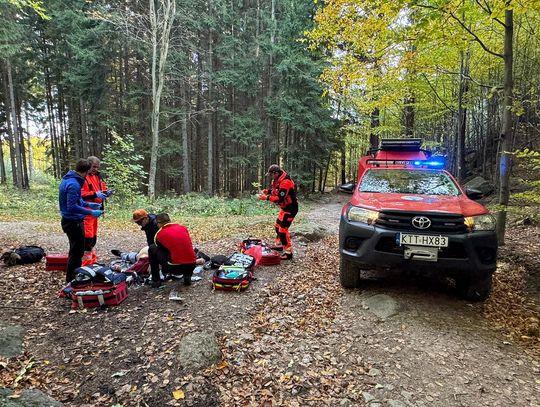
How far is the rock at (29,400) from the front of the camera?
2.76 m

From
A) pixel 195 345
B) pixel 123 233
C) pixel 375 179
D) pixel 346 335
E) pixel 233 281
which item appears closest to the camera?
pixel 195 345

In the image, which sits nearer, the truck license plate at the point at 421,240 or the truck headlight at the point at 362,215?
the truck license plate at the point at 421,240

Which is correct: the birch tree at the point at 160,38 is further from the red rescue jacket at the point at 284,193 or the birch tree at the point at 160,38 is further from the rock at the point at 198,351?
the rock at the point at 198,351

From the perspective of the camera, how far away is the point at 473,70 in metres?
12.5

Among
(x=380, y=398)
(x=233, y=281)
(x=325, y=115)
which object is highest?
(x=325, y=115)

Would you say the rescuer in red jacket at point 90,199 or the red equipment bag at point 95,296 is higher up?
the rescuer in red jacket at point 90,199

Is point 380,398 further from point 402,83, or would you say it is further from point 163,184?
point 163,184

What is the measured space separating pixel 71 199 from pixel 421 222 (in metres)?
5.03

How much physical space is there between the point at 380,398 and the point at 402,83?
11764 mm

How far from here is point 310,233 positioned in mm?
9141

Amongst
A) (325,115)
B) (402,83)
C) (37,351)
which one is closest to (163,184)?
(325,115)

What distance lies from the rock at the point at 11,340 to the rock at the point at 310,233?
20.5 ft

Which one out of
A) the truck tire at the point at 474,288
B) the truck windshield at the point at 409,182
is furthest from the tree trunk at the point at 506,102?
the truck tire at the point at 474,288

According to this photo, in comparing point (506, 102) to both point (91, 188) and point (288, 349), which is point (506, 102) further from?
point (91, 188)
